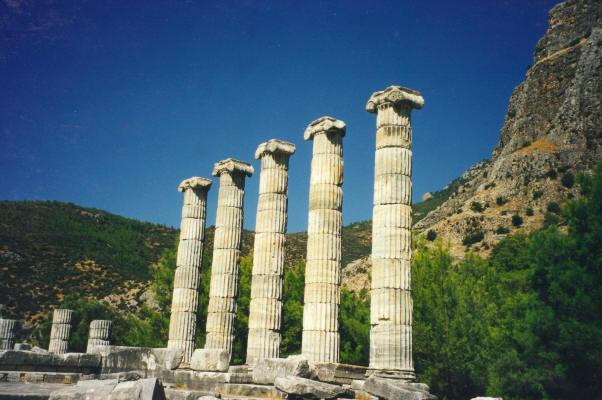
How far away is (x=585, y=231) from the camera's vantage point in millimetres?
21953

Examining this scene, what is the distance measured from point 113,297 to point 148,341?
28.1 meters

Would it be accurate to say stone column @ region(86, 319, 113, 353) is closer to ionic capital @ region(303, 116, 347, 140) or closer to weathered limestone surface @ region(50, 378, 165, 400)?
ionic capital @ region(303, 116, 347, 140)

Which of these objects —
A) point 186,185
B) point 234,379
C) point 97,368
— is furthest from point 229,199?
point 234,379

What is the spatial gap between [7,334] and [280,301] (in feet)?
46.9

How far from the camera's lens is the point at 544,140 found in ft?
247

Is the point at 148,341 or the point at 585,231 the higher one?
the point at 585,231

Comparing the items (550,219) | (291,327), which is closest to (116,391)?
(291,327)

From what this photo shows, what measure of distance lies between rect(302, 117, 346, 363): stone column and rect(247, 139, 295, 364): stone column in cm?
201

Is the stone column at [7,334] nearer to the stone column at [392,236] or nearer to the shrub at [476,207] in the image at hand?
the stone column at [392,236]

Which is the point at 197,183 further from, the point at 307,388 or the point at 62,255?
the point at 62,255

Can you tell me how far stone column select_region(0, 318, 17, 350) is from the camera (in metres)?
25.6

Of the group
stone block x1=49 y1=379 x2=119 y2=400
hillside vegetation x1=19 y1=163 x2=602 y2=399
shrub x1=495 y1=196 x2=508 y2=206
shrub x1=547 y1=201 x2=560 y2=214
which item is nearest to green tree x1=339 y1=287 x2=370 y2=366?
hillside vegetation x1=19 y1=163 x2=602 y2=399

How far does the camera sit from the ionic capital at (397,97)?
16156 mm

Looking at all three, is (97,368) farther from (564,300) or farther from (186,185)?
(564,300)
